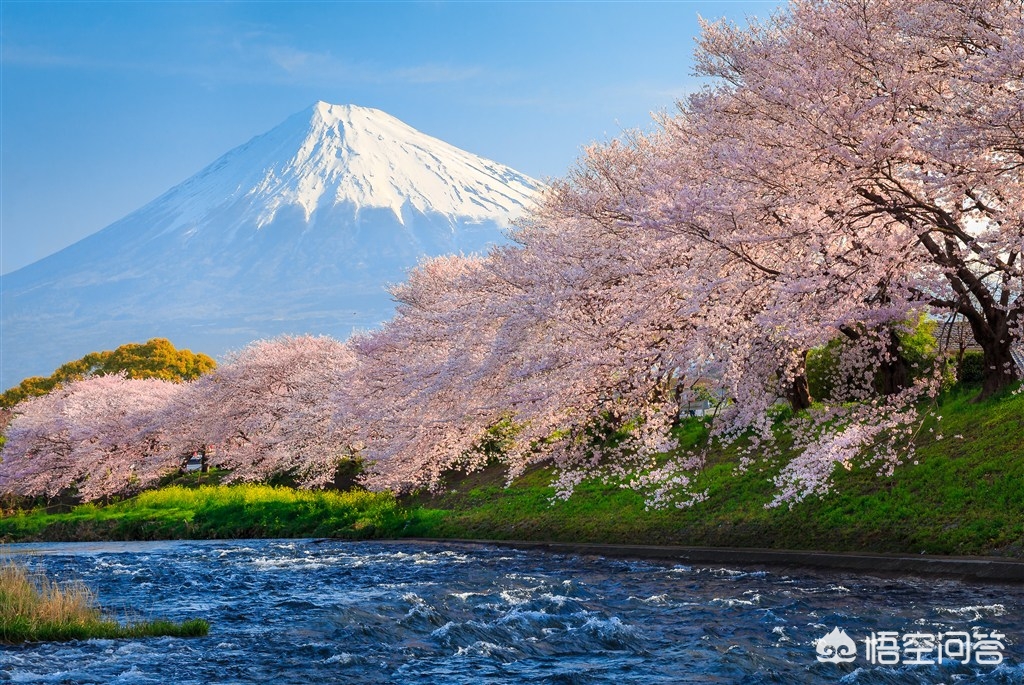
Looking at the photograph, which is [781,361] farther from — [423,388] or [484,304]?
[423,388]

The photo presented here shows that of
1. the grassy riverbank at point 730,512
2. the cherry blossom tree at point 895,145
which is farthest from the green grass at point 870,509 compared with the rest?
the cherry blossom tree at point 895,145

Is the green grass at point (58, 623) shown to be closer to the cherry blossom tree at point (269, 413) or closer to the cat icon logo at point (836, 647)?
the cat icon logo at point (836, 647)

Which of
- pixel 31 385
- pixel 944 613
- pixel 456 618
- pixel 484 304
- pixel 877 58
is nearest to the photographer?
pixel 944 613

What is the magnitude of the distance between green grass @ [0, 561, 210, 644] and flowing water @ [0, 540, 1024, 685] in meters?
0.34

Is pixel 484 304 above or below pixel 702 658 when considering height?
above

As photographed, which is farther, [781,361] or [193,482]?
[193,482]

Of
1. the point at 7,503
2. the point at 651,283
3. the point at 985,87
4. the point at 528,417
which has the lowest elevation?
the point at 7,503

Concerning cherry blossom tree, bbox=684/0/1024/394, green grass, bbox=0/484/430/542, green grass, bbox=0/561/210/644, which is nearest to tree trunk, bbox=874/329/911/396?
cherry blossom tree, bbox=684/0/1024/394

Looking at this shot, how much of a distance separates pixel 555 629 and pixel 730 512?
804 cm

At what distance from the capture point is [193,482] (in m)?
43.2

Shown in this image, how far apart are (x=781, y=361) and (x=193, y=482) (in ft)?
113

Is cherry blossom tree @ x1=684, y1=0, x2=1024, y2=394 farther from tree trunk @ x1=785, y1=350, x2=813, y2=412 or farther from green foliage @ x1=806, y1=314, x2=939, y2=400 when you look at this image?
tree trunk @ x1=785, y1=350, x2=813, y2=412

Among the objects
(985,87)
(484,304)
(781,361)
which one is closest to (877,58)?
(985,87)

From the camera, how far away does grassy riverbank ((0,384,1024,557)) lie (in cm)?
1470
